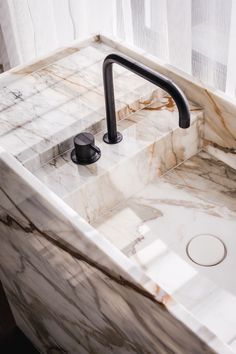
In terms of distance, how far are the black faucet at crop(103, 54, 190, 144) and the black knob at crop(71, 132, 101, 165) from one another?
0.18 feet

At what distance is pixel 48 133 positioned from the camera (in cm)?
134

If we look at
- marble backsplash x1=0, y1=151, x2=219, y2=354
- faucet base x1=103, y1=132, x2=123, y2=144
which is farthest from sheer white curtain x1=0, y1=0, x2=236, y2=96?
marble backsplash x1=0, y1=151, x2=219, y2=354

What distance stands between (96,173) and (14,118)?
0.85 ft

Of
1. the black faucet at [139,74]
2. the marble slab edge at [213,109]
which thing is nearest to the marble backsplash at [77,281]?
the black faucet at [139,74]

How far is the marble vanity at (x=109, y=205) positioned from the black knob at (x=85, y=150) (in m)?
0.02

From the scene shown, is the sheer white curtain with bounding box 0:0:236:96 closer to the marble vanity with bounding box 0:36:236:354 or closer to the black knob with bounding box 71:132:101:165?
the marble vanity with bounding box 0:36:236:354

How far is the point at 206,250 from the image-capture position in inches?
50.3

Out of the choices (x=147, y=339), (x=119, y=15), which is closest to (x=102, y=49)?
(x=119, y=15)

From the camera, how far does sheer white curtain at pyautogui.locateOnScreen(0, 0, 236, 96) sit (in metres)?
1.51

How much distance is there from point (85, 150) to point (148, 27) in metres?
0.57

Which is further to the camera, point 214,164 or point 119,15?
point 119,15

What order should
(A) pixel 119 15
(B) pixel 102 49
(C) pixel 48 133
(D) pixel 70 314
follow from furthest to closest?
1. (A) pixel 119 15
2. (B) pixel 102 49
3. (C) pixel 48 133
4. (D) pixel 70 314

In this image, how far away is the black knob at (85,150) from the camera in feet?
4.21

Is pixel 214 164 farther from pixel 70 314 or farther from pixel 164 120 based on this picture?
pixel 70 314
